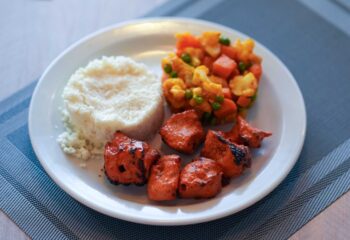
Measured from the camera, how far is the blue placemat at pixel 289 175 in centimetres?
241

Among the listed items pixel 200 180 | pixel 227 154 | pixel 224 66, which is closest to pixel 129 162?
pixel 200 180

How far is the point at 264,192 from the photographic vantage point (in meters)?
2.39

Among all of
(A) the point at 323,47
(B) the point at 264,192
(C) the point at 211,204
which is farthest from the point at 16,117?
(A) the point at 323,47

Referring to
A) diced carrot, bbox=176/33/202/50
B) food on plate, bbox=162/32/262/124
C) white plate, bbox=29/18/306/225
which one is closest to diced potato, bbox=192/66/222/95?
food on plate, bbox=162/32/262/124

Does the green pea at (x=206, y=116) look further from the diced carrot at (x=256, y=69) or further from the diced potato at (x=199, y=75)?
the diced carrot at (x=256, y=69)

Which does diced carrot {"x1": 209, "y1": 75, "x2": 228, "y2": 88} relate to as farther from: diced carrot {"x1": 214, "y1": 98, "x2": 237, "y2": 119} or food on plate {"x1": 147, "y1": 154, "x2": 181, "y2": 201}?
food on plate {"x1": 147, "y1": 154, "x2": 181, "y2": 201}

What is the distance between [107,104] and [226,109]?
689mm

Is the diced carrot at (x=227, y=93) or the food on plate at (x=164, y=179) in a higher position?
the diced carrot at (x=227, y=93)

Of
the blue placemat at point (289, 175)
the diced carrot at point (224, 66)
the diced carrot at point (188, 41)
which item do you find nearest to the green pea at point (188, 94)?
the diced carrot at point (224, 66)

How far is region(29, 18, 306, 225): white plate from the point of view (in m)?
2.37

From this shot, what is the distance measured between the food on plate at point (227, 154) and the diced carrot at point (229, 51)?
0.60 m

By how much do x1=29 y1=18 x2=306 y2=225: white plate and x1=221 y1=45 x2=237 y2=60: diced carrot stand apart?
0.88 feet

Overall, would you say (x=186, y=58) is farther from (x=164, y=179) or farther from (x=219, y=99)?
(x=164, y=179)

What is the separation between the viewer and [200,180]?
2377 millimetres
